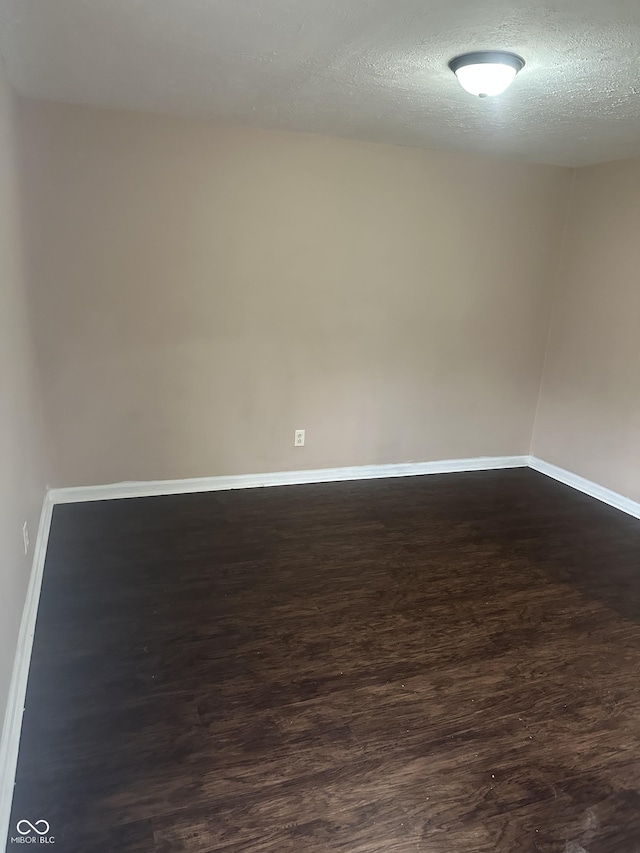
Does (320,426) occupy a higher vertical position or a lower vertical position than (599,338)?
lower

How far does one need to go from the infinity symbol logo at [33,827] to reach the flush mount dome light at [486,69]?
8.90ft

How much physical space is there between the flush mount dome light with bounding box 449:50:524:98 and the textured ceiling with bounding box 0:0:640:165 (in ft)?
0.17

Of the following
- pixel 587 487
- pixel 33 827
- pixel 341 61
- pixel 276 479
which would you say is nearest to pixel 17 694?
pixel 33 827

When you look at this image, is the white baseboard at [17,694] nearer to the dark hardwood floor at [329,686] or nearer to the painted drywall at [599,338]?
the dark hardwood floor at [329,686]

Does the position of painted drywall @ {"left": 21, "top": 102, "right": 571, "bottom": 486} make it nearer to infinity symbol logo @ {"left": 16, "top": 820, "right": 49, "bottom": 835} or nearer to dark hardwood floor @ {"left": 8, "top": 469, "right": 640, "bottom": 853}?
dark hardwood floor @ {"left": 8, "top": 469, "right": 640, "bottom": 853}

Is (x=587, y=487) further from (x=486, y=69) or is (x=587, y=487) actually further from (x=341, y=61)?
(x=341, y=61)

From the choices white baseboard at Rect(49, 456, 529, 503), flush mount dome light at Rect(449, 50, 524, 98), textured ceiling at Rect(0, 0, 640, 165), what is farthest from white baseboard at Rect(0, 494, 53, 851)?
flush mount dome light at Rect(449, 50, 524, 98)

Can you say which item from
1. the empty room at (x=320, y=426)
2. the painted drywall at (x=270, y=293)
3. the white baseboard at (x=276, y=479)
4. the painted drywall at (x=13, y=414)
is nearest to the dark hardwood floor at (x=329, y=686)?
the empty room at (x=320, y=426)

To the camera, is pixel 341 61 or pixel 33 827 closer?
pixel 33 827

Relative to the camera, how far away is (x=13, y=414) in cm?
231

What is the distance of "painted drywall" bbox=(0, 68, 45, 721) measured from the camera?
1.96m

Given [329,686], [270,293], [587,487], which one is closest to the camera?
[329,686]
